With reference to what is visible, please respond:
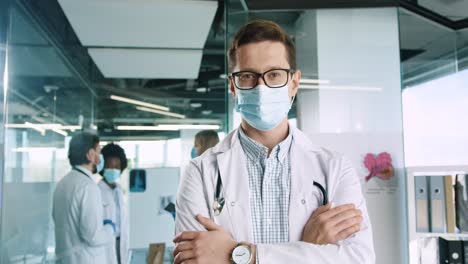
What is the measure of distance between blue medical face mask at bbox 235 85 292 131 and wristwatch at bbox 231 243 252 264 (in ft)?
1.51

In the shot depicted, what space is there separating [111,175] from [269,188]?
10.7 ft

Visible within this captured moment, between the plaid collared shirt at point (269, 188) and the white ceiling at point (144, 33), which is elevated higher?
the white ceiling at point (144, 33)

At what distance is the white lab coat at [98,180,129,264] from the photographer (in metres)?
4.10

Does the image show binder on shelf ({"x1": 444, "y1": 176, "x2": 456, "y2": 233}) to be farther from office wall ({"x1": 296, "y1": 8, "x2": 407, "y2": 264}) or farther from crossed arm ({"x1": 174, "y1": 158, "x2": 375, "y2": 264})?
crossed arm ({"x1": 174, "y1": 158, "x2": 375, "y2": 264})

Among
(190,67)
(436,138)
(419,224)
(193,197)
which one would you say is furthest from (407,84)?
(193,197)

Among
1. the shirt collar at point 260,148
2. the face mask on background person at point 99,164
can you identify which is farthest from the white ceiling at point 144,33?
the shirt collar at point 260,148

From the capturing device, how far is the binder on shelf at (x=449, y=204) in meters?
2.92

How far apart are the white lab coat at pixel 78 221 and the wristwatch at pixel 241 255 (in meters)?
2.66

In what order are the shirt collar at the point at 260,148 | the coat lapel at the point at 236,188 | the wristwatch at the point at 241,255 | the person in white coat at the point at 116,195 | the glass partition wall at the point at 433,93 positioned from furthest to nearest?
the person in white coat at the point at 116,195 → the glass partition wall at the point at 433,93 → the shirt collar at the point at 260,148 → the coat lapel at the point at 236,188 → the wristwatch at the point at 241,255

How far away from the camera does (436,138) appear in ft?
14.1

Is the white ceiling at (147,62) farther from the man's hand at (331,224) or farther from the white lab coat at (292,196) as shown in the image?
the man's hand at (331,224)

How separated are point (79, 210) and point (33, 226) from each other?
53cm

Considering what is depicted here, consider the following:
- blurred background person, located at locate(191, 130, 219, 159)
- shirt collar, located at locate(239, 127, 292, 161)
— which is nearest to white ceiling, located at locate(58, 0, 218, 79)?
blurred background person, located at locate(191, 130, 219, 159)

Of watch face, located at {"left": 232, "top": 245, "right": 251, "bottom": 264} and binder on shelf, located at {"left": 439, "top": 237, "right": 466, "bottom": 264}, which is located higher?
watch face, located at {"left": 232, "top": 245, "right": 251, "bottom": 264}
